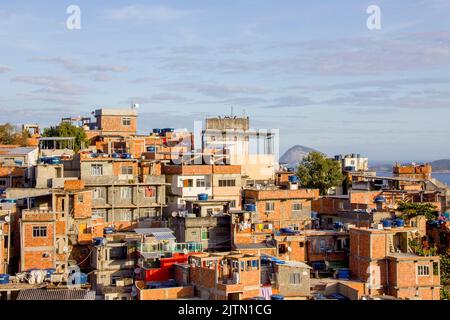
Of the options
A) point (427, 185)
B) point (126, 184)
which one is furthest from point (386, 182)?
point (126, 184)

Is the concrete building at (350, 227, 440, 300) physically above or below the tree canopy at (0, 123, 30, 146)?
below

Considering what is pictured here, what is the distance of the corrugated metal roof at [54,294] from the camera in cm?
1850

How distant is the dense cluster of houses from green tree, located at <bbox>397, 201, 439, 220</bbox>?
0.44 meters

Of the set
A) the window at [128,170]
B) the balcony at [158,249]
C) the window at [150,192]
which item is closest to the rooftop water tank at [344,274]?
the balcony at [158,249]

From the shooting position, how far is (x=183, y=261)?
22859 millimetres

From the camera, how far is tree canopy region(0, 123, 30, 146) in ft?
152

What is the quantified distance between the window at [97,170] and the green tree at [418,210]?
13.7m

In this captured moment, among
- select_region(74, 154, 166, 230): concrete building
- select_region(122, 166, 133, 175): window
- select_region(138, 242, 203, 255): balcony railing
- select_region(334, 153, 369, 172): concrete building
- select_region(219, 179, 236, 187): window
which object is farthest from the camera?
select_region(334, 153, 369, 172): concrete building

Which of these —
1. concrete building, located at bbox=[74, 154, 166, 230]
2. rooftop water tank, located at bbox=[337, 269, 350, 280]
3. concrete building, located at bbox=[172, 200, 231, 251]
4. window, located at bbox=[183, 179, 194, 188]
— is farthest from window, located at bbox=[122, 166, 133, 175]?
rooftop water tank, located at bbox=[337, 269, 350, 280]

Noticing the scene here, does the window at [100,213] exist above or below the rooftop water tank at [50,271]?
above

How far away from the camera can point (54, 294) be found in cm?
1866

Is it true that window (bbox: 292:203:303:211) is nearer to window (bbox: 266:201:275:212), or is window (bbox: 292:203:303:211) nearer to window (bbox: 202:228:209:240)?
window (bbox: 266:201:275:212)

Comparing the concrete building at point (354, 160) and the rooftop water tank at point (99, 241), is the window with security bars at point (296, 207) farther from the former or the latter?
the concrete building at point (354, 160)
